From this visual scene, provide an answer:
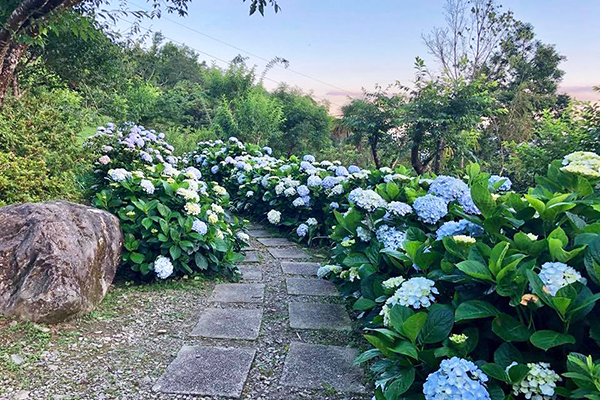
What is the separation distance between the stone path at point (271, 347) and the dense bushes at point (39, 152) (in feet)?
5.11

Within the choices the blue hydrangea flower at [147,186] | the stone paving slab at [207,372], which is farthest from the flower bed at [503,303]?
the blue hydrangea flower at [147,186]

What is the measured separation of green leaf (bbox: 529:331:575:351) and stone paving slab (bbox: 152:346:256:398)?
104 centimetres

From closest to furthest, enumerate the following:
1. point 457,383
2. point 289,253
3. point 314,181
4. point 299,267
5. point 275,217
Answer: point 457,383 → point 299,267 → point 289,253 → point 314,181 → point 275,217

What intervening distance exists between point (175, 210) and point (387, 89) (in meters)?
6.77

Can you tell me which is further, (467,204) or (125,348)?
(125,348)

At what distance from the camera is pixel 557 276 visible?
36.0 inches

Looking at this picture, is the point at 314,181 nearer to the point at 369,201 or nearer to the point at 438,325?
the point at 369,201

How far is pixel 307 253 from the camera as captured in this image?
3.49m

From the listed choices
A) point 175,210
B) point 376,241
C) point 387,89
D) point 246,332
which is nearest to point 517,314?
point 376,241

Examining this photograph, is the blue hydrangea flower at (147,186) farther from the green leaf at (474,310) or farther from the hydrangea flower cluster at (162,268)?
the green leaf at (474,310)

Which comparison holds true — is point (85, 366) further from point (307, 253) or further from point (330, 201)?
point (330, 201)

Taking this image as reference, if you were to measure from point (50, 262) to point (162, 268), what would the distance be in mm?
673

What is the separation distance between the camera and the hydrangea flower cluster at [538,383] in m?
0.84

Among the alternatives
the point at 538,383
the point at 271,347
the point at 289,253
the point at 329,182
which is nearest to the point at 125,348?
the point at 271,347
